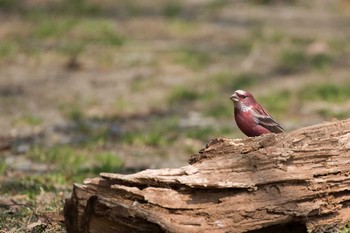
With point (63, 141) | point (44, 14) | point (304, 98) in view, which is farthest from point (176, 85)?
point (44, 14)

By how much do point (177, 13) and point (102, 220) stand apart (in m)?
11.8

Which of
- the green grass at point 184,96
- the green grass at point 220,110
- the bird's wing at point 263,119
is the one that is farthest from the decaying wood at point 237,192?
the green grass at point 184,96

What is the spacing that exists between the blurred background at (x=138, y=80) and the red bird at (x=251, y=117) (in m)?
1.33

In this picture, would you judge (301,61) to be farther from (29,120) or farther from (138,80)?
(29,120)

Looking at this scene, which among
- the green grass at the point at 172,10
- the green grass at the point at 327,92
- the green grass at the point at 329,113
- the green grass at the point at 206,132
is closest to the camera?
the green grass at the point at 206,132

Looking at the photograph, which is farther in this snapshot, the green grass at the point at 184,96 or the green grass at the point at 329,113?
the green grass at the point at 184,96

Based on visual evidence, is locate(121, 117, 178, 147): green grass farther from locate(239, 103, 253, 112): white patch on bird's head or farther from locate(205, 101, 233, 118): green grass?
locate(239, 103, 253, 112): white patch on bird's head

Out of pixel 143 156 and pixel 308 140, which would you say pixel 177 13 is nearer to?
pixel 143 156

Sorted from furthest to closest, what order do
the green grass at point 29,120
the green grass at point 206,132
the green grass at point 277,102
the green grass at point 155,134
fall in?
1. the green grass at point 277,102
2. the green grass at point 29,120
3. the green grass at point 206,132
4. the green grass at point 155,134

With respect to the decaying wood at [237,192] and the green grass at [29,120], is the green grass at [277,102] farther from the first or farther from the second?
the decaying wood at [237,192]

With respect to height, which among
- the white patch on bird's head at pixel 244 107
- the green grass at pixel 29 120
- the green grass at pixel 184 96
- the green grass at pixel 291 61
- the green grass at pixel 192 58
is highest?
the green grass at pixel 291 61

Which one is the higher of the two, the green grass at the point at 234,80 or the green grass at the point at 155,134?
the green grass at the point at 234,80

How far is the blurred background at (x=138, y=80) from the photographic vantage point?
8250 millimetres

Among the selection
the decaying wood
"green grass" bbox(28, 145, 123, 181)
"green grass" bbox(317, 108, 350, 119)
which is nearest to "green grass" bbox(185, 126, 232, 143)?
"green grass" bbox(28, 145, 123, 181)
